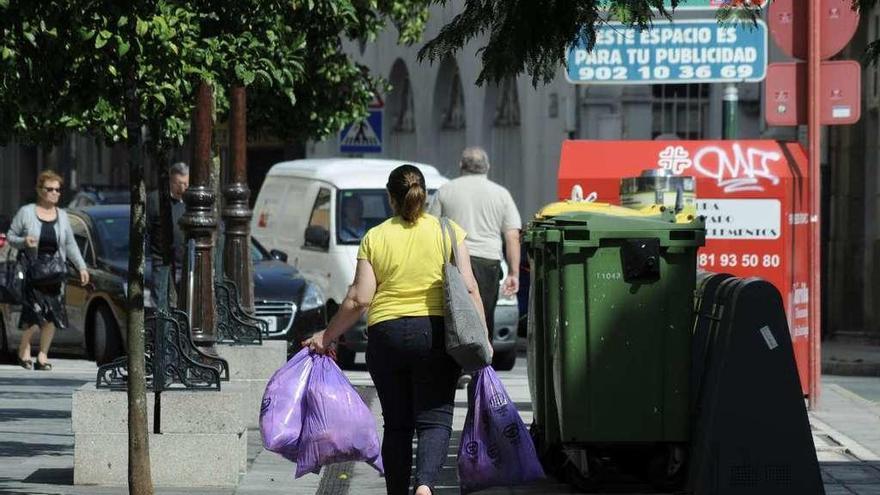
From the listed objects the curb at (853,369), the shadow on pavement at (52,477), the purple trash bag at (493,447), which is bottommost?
the curb at (853,369)

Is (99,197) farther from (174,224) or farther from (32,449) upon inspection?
(32,449)

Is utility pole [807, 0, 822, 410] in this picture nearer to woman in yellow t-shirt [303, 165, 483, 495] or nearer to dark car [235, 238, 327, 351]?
woman in yellow t-shirt [303, 165, 483, 495]

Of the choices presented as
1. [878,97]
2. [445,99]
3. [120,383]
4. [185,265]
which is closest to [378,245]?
[120,383]

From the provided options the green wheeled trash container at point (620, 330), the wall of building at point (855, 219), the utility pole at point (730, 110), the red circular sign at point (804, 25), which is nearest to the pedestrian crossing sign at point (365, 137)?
the wall of building at point (855, 219)

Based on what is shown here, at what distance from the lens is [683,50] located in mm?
15047

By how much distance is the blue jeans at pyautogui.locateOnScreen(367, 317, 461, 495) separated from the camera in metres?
8.98

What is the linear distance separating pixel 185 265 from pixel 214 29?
171 centimetres

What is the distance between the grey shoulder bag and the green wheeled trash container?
3.12 ft

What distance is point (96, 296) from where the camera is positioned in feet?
60.9

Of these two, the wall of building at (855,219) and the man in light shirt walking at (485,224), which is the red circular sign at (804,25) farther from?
the wall of building at (855,219)

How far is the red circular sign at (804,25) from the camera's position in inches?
556

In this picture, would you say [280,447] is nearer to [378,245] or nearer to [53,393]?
[378,245]

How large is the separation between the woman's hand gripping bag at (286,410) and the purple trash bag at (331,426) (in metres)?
0.03

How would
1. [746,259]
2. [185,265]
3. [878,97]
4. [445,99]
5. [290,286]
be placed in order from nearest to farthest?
[185,265] → [746,259] → [290,286] → [878,97] → [445,99]
